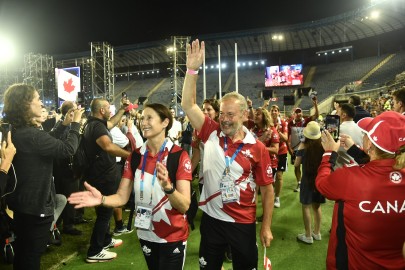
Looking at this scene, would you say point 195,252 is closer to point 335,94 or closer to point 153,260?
point 153,260

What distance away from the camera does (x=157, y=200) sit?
7.76 ft

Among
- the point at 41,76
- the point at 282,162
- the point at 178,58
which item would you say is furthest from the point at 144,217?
the point at 41,76

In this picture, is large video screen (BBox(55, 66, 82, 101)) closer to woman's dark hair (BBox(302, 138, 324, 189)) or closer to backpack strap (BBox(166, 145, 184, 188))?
woman's dark hair (BBox(302, 138, 324, 189))

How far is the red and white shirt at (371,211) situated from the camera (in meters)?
1.81

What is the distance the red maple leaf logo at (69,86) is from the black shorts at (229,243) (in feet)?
24.8

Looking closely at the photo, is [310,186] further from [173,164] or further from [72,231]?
[72,231]

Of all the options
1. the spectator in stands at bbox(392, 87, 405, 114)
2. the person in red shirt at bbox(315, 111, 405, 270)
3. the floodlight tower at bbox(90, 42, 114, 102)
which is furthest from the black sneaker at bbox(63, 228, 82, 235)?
the floodlight tower at bbox(90, 42, 114, 102)

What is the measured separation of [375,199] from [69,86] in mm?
8773

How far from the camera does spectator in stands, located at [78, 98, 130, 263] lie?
394cm

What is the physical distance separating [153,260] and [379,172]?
1.76 metres

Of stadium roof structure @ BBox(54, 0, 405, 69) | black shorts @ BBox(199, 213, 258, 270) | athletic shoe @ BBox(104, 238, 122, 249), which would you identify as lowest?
athletic shoe @ BBox(104, 238, 122, 249)

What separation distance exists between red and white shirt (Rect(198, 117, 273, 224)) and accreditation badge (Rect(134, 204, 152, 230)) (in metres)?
0.58

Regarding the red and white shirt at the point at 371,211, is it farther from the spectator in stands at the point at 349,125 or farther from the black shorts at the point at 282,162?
the black shorts at the point at 282,162

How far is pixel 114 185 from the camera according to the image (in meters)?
4.22
